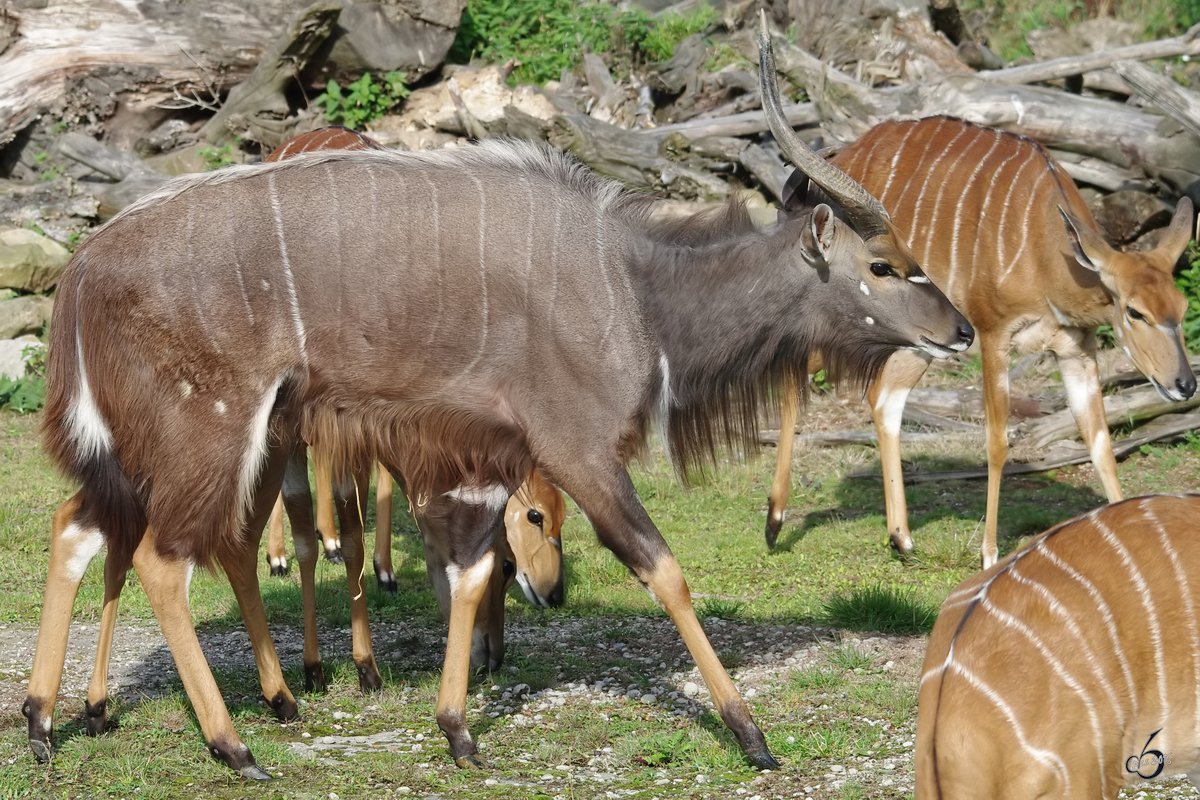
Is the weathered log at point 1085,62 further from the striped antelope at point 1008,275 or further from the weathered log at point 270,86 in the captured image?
the weathered log at point 270,86

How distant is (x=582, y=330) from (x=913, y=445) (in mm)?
4273

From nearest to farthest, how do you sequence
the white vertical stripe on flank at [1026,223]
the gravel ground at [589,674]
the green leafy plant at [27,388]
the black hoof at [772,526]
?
the gravel ground at [589,674]
the white vertical stripe on flank at [1026,223]
the black hoof at [772,526]
the green leafy plant at [27,388]

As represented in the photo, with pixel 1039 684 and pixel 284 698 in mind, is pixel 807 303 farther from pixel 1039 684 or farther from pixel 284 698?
pixel 284 698

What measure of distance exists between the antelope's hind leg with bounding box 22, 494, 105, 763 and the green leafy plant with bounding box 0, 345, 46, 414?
4.96 metres

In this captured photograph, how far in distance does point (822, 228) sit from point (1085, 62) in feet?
17.0

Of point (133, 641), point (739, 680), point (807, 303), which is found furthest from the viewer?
point (133, 641)

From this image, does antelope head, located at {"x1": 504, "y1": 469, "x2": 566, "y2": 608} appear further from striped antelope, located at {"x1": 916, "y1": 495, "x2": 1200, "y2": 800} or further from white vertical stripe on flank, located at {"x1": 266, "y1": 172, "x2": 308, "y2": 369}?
striped antelope, located at {"x1": 916, "y1": 495, "x2": 1200, "y2": 800}

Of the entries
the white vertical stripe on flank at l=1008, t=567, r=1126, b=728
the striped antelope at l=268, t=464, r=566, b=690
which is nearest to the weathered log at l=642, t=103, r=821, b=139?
the striped antelope at l=268, t=464, r=566, b=690

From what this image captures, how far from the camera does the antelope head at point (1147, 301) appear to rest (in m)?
5.86

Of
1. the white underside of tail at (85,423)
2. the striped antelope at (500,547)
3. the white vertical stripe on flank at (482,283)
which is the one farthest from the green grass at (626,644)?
the white underside of tail at (85,423)

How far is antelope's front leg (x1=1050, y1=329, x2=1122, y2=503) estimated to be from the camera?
20.5 feet

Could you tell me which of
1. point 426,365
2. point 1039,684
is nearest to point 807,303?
point 426,365

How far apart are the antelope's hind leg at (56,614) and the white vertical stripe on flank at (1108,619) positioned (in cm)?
287

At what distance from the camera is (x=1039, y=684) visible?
115 inches
